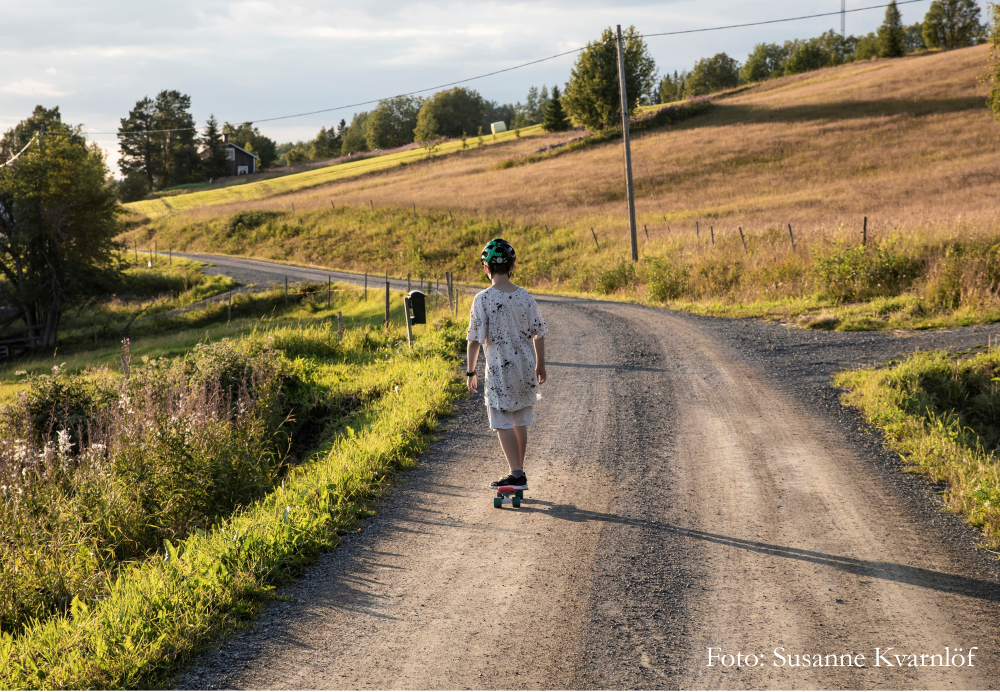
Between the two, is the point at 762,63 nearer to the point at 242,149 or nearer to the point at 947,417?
the point at 242,149

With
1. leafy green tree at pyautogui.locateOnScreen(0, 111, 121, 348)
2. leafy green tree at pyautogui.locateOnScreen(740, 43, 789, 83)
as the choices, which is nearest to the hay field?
leafy green tree at pyautogui.locateOnScreen(0, 111, 121, 348)

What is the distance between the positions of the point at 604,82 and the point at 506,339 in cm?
6747

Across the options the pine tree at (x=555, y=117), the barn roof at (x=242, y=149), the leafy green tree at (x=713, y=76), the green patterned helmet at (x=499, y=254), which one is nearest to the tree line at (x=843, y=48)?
the leafy green tree at (x=713, y=76)

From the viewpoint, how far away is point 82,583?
4.73 metres

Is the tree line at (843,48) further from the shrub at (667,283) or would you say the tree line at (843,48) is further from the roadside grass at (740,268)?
the shrub at (667,283)

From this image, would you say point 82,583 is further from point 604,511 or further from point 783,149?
point 783,149

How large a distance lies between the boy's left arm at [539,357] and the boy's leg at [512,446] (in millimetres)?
491

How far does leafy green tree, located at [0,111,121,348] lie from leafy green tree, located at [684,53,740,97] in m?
98.5

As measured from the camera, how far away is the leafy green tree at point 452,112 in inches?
4213

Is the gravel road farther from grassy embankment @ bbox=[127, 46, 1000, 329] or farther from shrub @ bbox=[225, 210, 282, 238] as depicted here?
shrub @ bbox=[225, 210, 282, 238]

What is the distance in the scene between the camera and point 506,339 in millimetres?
5176

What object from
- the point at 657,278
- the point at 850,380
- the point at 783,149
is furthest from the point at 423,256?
the point at 850,380

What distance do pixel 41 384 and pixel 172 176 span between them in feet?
291

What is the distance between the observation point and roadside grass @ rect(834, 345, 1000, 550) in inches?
200
